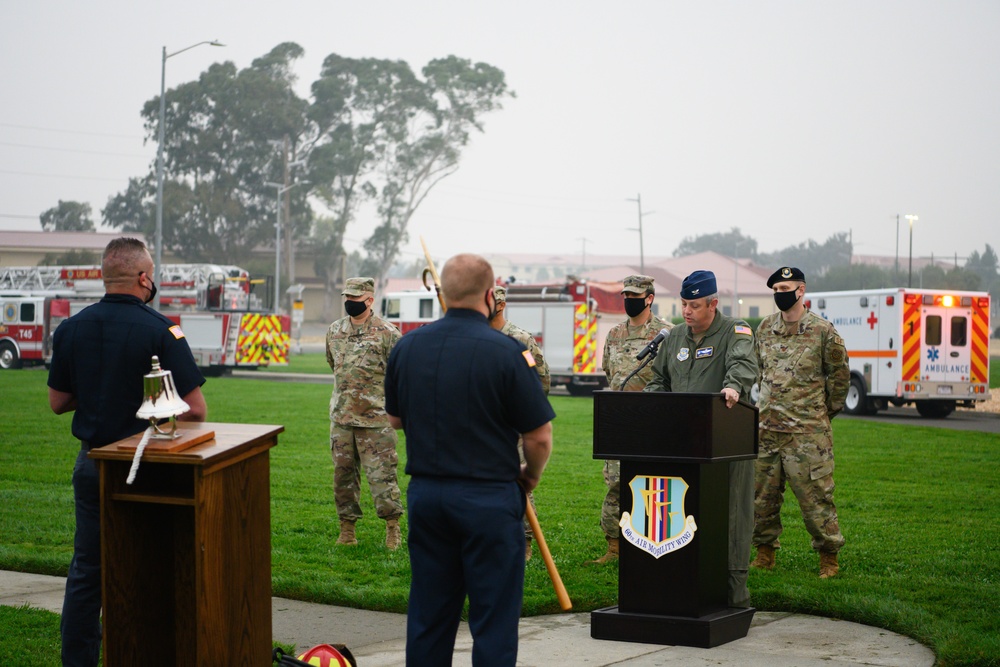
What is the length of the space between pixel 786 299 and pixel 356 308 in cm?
331

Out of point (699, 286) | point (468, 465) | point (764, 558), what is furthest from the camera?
point (764, 558)

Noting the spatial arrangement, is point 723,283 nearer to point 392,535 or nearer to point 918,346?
point 918,346

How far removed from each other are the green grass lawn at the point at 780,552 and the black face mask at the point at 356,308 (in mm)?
1861

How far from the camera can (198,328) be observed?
37.7 metres

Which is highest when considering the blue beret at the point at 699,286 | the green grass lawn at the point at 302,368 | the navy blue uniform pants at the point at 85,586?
the blue beret at the point at 699,286

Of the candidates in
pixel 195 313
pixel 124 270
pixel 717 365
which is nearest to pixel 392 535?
pixel 717 365

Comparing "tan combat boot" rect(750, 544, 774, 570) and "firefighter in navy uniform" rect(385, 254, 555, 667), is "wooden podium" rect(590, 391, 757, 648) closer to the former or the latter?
"firefighter in navy uniform" rect(385, 254, 555, 667)

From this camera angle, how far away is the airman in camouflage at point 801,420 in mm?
7949

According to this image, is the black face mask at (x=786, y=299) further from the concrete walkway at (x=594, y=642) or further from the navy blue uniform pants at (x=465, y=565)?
the navy blue uniform pants at (x=465, y=565)

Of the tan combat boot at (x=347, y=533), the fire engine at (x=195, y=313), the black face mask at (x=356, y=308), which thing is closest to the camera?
the black face mask at (x=356, y=308)

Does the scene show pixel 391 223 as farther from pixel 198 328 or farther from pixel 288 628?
pixel 288 628

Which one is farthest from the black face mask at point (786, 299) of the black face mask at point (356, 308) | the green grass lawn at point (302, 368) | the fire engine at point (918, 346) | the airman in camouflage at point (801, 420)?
the green grass lawn at point (302, 368)

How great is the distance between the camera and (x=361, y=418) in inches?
346

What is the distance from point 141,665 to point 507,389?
190 centimetres
